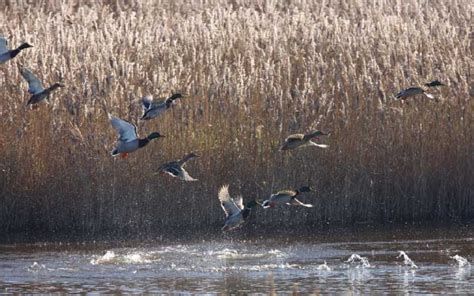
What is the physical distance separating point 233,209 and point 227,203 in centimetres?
11

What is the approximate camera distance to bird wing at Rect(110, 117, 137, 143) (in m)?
10.4

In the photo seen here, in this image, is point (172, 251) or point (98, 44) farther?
point (98, 44)

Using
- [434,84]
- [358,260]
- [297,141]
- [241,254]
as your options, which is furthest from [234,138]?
[358,260]

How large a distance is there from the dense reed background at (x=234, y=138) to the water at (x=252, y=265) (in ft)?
1.72

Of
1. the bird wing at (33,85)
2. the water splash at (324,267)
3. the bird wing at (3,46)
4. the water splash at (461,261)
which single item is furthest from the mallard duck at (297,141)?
the bird wing at (3,46)

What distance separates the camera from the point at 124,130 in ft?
34.3

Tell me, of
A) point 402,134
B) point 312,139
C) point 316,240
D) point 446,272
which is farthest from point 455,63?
point 446,272

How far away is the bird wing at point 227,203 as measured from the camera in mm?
11086

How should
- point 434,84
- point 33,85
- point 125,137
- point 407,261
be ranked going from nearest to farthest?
point 407,261
point 125,137
point 33,85
point 434,84

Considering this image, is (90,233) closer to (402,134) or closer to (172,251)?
(172,251)

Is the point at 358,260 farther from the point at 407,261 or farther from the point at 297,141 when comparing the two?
the point at 297,141

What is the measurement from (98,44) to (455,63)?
3834mm

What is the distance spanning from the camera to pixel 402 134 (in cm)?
1274

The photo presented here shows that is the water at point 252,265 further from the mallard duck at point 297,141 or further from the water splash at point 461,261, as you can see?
the mallard duck at point 297,141
